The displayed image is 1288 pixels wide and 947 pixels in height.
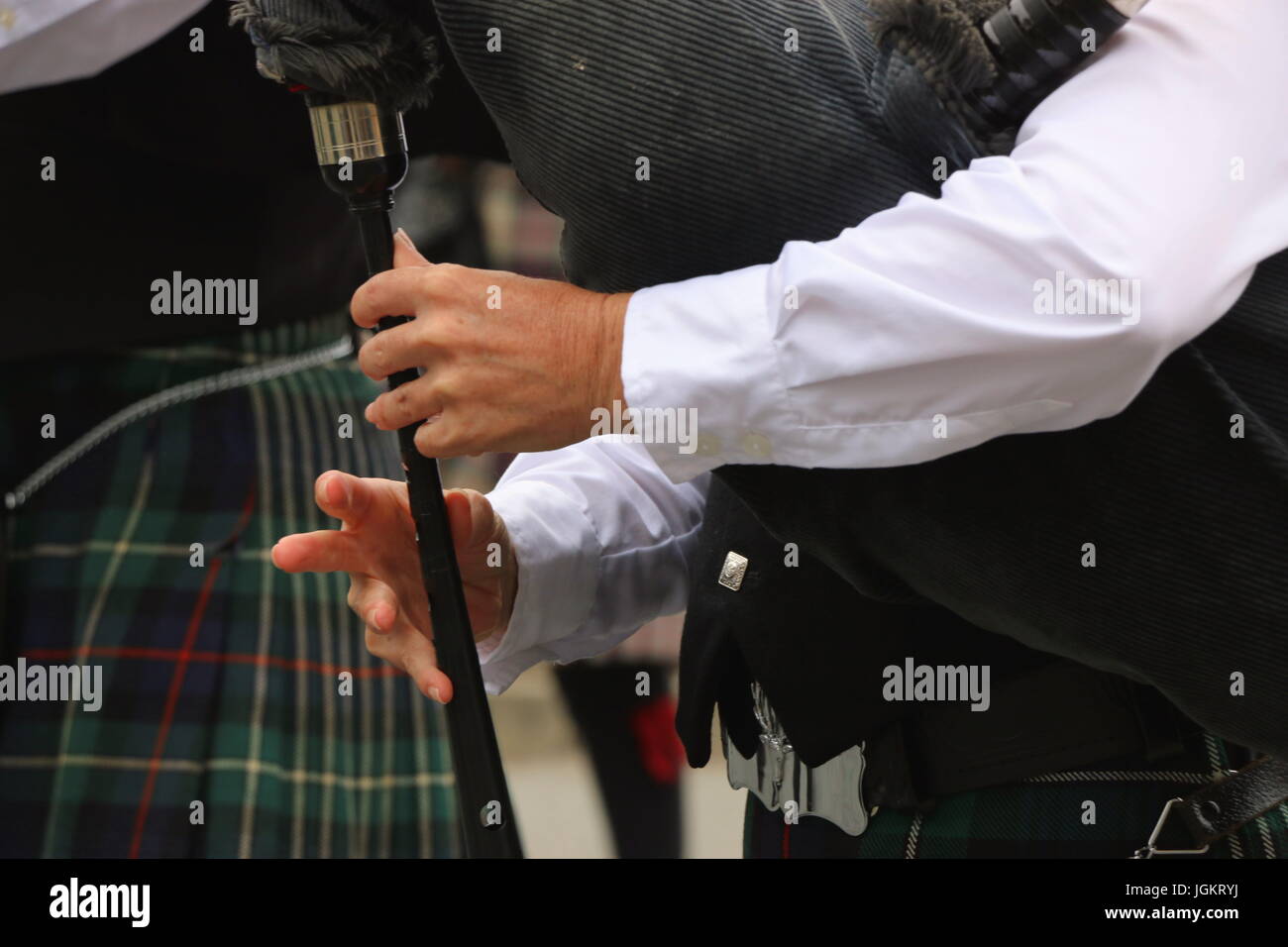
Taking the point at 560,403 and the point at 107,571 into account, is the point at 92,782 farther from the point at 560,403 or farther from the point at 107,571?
the point at 560,403

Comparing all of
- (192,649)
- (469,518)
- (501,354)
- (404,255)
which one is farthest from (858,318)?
(192,649)

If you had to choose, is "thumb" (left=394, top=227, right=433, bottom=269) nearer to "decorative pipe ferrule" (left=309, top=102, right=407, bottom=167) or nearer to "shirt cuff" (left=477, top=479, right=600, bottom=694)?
"decorative pipe ferrule" (left=309, top=102, right=407, bottom=167)

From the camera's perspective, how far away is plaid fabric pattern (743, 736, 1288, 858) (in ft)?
3.49

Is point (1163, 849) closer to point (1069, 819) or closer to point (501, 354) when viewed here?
point (1069, 819)

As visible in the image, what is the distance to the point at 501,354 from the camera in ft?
2.90

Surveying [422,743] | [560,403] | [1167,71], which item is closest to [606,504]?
[422,743]

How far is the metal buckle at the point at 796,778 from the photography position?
1.14 m

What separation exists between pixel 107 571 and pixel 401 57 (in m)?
0.58

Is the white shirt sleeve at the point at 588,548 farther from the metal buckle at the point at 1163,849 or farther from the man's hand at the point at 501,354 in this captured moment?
the metal buckle at the point at 1163,849

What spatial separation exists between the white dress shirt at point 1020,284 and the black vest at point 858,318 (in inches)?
1.6

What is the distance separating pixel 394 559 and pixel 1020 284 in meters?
0.54

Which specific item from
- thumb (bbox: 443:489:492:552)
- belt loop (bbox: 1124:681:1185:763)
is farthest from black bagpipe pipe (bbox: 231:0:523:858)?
belt loop (bbox: 1124:681:1185:763)

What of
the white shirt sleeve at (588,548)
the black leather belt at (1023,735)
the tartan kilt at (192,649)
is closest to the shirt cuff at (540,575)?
the white shirt sleeve at (588,548)

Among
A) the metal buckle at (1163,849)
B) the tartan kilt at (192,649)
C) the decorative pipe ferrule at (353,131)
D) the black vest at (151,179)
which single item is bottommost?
the metal buckle at (1163,849)
